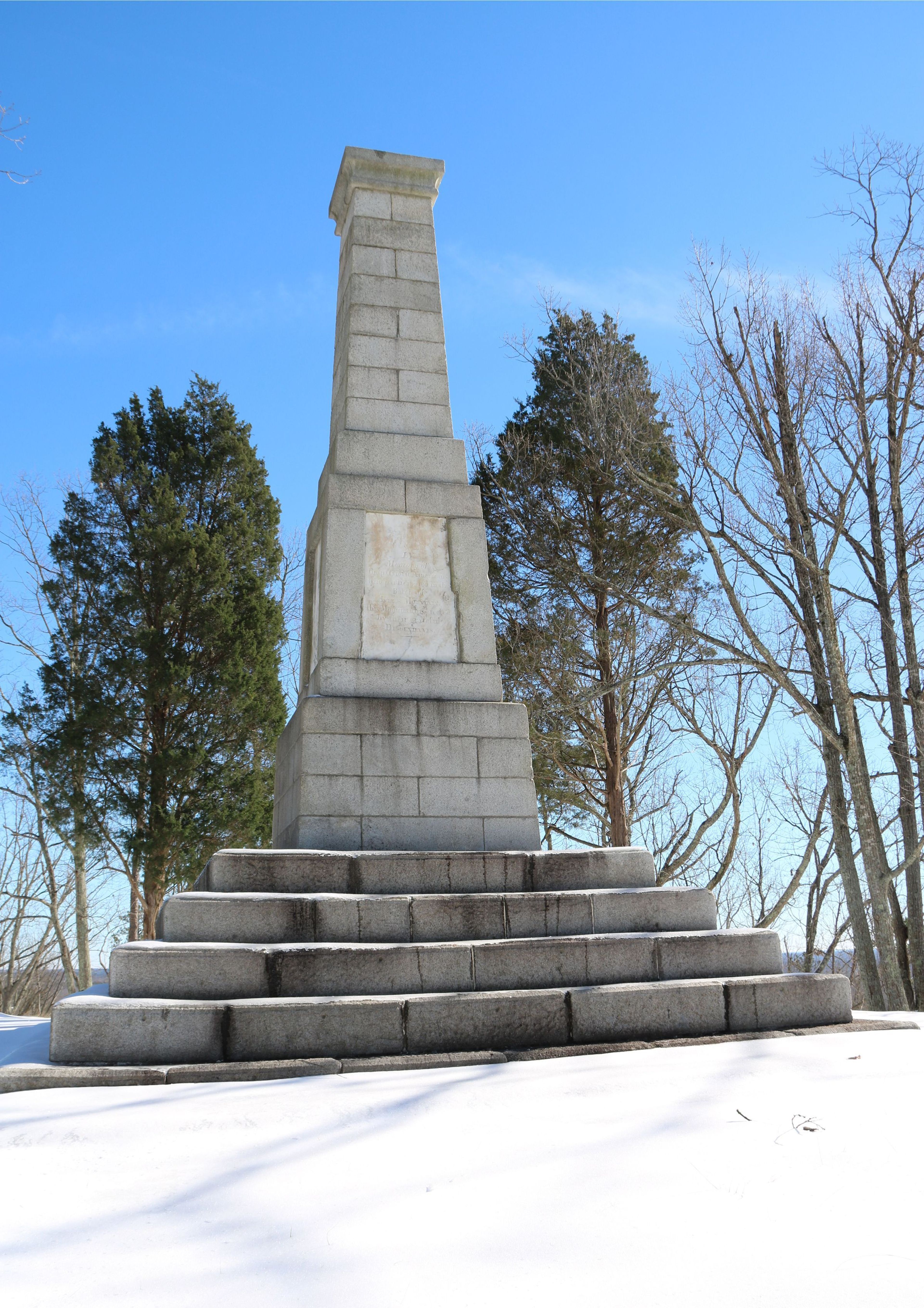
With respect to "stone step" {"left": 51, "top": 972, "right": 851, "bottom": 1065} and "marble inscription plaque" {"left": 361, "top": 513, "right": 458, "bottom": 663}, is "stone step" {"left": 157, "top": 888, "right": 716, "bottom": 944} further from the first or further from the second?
"marble inscription plaque" {"left": 361, "top": 513, "right": 458, "bottom": 663}

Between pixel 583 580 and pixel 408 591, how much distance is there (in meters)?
9.41

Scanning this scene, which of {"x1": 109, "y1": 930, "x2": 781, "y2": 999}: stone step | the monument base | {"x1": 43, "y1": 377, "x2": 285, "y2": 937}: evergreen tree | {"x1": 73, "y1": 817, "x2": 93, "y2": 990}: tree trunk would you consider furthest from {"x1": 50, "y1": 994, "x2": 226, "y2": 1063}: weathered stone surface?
{"x1": 73, "y1": 817, "x2": 93, "y2": 990}: tree trunk

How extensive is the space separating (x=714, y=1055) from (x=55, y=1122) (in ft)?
7.87

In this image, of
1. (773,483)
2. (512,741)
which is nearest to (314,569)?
(512,741)

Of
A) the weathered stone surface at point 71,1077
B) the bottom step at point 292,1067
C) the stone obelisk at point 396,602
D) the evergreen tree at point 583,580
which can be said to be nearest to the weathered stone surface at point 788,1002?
the bottom step at point 292,1067

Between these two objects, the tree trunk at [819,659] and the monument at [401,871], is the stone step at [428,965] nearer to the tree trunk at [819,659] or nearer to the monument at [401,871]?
the monument at [401,871]

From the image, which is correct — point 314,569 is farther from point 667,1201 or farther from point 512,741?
point 667,1201

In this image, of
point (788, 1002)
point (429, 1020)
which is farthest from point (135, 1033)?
point (788, 1002)

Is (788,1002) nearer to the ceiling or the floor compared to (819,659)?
nearer to the floor

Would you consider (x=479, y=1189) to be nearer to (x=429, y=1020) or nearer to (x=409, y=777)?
(x=429, y=1020)

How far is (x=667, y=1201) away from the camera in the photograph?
2.31m

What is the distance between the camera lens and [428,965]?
420 centimetres

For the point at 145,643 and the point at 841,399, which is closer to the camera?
the point at 841,399

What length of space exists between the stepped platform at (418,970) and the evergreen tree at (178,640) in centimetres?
924
